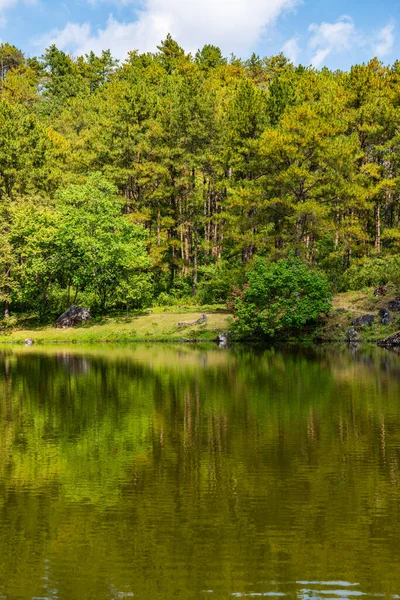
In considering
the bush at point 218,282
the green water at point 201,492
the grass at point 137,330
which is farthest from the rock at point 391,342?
the green water at point 201,492

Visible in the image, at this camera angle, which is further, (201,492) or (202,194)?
(202,194)

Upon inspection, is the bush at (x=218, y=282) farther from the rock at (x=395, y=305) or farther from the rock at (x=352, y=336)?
the rock at (x=395, y=305)

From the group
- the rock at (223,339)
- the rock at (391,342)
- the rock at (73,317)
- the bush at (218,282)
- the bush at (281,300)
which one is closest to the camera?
the rock at (391,342)

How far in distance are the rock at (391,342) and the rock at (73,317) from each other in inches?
955

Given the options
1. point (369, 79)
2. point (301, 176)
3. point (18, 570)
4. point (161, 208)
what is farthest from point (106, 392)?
point (369, 79)

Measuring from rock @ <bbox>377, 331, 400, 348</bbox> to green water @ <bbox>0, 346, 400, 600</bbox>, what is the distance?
59.7 feet

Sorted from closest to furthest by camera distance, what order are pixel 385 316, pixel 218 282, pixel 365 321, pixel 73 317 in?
pixel 385 316 → pixel 365 321 → pixel 218 282 → pixel 73 317

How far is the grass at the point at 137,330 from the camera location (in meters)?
49.8

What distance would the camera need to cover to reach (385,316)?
46719mm

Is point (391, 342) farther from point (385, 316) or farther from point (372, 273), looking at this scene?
point (372, 273)

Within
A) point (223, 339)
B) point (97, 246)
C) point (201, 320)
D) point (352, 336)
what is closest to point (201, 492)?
point (352, 336)

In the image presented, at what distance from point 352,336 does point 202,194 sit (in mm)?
23466

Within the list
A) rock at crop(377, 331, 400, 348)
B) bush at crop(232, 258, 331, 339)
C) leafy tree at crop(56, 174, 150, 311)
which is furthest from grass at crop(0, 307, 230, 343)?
rock at crop(377, 331, 400, 348)

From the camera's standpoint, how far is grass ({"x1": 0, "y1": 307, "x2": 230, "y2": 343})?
49750 mm
